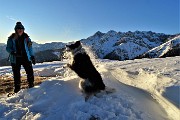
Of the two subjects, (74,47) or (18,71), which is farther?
(18,71)

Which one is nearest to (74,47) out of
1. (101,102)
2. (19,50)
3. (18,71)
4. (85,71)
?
(85,71)

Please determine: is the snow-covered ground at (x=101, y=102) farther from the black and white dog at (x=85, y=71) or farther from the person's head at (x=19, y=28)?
the person's head at (x=19, y=28)

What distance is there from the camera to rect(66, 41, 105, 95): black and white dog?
6.94m

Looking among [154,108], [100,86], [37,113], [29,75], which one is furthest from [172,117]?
[29,75]

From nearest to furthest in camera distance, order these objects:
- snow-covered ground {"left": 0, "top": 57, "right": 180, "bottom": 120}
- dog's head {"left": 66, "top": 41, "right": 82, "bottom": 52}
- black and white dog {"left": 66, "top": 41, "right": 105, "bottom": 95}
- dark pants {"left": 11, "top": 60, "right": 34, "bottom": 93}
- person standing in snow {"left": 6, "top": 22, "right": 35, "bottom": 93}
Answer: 1. snow-covered ground {"left": 0, "top": 57, "right": 180, "bottom": 120}
2. black and white dog {"left": 66, "top": 41, "right": 105, "bottom": 95}
3. dog's head {"left": 66, "top": 41, "right": 82, "bottom": 52}
4. person standing in snow {"left": 6, "top": 22, "right": 35, "bottom": 93}
5. dark pants {"left": 11, "top": 60, "right": 34, "bottom": 93}

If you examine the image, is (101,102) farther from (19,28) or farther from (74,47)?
(19,28)

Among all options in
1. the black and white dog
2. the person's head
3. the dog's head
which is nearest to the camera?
the black and white dog

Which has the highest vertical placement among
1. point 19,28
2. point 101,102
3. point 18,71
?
point 19,28

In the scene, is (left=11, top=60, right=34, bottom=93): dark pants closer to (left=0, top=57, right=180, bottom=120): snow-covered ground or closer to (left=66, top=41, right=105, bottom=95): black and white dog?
(left=0, top=57, right=180, bottom=120): snow-covered ground

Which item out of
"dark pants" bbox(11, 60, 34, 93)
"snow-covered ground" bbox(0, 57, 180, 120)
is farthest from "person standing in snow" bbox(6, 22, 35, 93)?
"snow-covered ground" bbox(0, 57, 180, 120)

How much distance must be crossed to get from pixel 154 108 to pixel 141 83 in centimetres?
137

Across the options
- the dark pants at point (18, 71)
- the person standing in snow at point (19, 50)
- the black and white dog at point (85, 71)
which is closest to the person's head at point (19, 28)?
the person standing in snow at point (19, 50)

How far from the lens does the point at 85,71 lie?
716 centimetres

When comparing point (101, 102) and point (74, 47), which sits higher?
point (74, 47)
